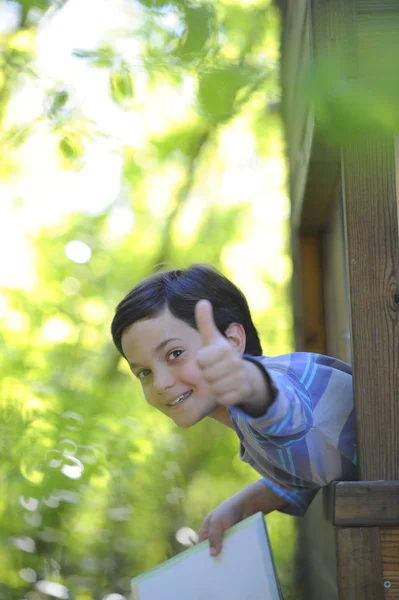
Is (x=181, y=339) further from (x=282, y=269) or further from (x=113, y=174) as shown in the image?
(x=282, y=269)

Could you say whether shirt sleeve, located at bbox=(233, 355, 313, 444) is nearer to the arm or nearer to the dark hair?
the dark hair

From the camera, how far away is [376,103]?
74 cm

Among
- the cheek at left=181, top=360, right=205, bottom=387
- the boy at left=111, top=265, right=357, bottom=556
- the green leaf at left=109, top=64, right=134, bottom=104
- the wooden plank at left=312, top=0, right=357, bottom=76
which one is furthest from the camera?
the green leaf at left=109, top=64, right=134, bottom=104

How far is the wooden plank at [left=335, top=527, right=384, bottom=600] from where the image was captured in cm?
134

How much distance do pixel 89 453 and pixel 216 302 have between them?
211 centimetres

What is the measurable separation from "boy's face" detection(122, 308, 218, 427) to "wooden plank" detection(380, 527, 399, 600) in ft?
1.65

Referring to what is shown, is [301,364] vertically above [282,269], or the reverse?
[301,364]

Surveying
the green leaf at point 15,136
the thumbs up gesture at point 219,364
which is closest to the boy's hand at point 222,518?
the thumbs up gesture at point 219,364

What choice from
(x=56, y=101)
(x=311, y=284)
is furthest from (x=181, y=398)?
(x=56, y=101)

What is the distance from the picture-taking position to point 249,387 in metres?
1.15

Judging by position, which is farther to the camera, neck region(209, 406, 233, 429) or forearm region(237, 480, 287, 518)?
forearm region(237, 480, 287, 518)

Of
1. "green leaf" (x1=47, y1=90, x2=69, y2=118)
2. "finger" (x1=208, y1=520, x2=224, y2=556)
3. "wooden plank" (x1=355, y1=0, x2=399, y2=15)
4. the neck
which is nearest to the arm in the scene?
"finger" (x1=208, y1=520, x2=224, y2=556)

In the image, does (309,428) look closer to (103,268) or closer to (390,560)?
(390,560)

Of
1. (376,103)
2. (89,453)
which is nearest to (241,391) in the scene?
(376,103)
